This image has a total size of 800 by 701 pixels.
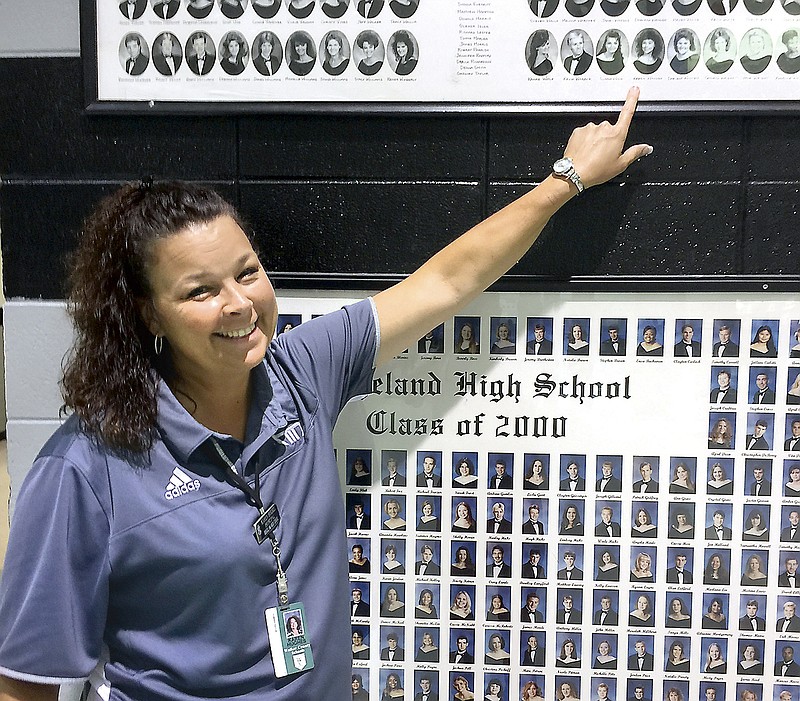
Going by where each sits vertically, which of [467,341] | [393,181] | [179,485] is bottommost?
[179,485]

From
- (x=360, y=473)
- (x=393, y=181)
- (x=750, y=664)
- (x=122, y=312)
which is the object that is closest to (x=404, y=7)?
(x=393, y=181)

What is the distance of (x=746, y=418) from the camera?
59.2 inches

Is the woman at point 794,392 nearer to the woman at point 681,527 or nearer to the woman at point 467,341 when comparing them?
the woman at point 681,527

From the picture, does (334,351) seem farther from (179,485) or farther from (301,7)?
(301,7)

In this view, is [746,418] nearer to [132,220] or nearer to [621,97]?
[621,97]

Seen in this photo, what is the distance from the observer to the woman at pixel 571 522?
5.07ft

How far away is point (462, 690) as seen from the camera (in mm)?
1594

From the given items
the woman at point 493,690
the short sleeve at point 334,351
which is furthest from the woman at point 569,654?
the short sleeve at point 334,351

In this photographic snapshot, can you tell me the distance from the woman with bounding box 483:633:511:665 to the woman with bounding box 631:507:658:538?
0.36 metres

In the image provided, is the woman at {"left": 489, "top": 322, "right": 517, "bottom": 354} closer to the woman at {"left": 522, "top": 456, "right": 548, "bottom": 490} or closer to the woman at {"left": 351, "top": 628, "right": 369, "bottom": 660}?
the woman at {"left": 522, "top": 456, "right": 548, "bottom": 490}

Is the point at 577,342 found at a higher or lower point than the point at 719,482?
higher

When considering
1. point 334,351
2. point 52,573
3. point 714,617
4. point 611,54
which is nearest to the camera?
point 52,573

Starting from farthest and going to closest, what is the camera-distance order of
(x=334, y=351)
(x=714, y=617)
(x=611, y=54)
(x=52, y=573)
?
(x=714, y=617)
(x=611, y=54)
(x=334, y=351)
(x=52, y=573)

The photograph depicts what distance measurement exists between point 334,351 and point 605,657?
87 centimetres
